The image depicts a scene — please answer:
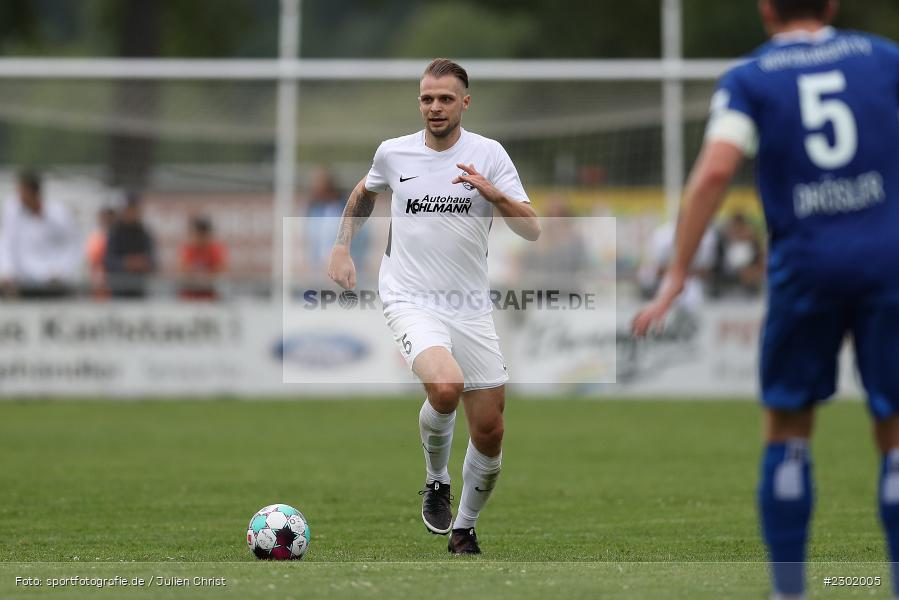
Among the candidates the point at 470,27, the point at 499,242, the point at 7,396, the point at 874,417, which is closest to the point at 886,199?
the point at 874,417

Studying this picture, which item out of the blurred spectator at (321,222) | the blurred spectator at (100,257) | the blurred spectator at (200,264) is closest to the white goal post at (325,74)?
the blurred spectator at (321,222)

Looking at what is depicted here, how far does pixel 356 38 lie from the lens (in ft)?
245

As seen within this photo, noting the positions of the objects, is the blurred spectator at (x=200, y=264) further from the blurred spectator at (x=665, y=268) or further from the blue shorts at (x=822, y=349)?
the blue shorts at (x=822, y=349)

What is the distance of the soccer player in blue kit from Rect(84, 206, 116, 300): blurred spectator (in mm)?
16066

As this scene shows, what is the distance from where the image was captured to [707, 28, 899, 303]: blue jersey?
5227 mm

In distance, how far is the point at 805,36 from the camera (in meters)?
5.34

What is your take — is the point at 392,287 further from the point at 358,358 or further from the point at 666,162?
the point at 666,162

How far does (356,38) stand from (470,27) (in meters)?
14.5

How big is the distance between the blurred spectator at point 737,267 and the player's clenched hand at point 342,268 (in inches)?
518

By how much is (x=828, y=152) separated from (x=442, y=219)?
10.8ft

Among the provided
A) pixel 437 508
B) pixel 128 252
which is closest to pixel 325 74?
pixel 128 252

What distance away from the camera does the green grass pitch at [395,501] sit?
6.68 metres

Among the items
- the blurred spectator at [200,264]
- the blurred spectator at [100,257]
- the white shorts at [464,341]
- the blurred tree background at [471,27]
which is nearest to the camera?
the white shorts at [464,341]

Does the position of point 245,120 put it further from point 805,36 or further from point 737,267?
point 805,36
